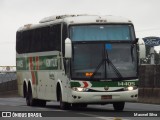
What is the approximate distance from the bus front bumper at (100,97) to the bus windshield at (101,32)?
1.92 meters

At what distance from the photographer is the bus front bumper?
26531 mm

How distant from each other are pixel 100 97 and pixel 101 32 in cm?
236

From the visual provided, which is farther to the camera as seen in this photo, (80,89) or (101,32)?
(101,32)

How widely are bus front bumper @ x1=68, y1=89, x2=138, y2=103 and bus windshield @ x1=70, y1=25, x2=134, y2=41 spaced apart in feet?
6.29

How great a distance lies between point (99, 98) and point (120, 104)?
2172 mm

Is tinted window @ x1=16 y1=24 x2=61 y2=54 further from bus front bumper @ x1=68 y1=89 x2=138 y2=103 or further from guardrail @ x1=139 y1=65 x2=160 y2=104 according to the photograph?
guardrail @ x1=139 y1=65 x2=160 y2=104

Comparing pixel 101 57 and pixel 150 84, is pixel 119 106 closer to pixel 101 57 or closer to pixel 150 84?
pixel 101 57

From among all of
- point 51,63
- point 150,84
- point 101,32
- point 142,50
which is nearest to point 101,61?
point 101,32

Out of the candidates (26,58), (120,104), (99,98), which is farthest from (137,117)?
(26,58)

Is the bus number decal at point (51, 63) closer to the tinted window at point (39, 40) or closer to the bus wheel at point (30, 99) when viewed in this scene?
the tinted window at point (39, 40)

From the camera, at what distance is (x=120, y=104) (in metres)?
28.5

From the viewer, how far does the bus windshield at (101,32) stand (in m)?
27.0

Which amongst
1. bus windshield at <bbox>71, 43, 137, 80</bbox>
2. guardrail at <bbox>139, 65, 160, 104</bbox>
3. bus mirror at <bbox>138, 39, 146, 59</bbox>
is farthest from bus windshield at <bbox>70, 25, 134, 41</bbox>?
guardrail at <bbox>139, 65, 160, 104</bbox>

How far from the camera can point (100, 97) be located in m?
26.5
